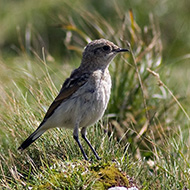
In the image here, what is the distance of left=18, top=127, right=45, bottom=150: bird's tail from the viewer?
210 inches

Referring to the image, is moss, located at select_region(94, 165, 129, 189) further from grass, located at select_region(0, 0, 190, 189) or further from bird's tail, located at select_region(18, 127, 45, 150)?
bird's tail, located at select_region(18, 127, 45, 150)

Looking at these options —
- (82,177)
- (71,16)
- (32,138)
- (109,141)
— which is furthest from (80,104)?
(71,16)

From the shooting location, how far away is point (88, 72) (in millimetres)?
5691

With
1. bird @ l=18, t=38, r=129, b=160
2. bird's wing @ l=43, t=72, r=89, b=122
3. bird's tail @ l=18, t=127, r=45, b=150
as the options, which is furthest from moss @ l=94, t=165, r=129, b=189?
bird's wing @ l=43, t=72, r=89, b=122

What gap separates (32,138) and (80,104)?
2.26 ft

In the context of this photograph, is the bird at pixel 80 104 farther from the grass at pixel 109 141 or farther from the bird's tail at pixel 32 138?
the grass at pixel 109 141

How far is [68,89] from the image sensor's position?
5.57 m

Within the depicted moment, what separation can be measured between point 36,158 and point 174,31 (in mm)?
8273

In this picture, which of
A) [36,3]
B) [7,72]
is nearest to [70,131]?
[7,72]

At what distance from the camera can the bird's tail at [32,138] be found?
17.5ft

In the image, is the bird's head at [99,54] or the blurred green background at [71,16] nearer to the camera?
the bird's head at [99,54]

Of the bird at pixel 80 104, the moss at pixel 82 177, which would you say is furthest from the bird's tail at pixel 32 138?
the moss at pixel 82 177

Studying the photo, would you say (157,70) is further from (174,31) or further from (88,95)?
(174,31)

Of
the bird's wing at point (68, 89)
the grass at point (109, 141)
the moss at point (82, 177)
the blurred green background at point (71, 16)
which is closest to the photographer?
the moss at point (82, 177)
